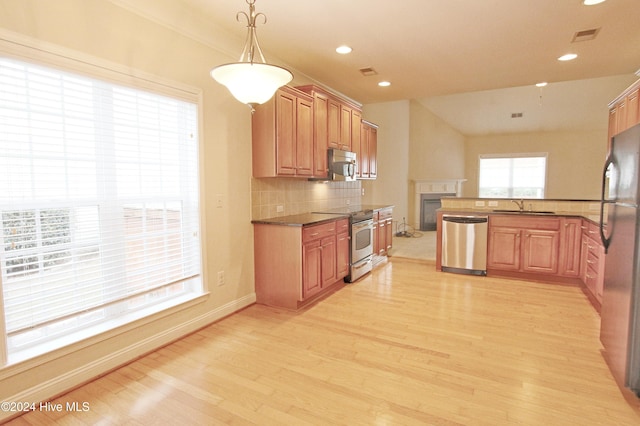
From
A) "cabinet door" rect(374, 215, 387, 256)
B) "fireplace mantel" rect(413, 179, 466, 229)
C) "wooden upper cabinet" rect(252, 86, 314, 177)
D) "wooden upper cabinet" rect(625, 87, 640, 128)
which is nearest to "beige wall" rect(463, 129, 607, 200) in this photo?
"fireplace mantel" rect(413, 179, 466, 229)

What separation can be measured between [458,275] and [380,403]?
3273mm

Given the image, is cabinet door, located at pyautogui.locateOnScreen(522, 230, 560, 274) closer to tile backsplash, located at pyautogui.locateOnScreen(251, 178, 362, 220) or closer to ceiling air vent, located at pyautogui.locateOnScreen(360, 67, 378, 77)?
tile backsplash, located at pyautogui.locateOnScreen(251, 178, 362, 220)

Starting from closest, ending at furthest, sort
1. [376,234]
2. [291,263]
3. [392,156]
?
[291,263]
[376,234]
[392,156]

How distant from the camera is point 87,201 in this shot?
2.24 metres

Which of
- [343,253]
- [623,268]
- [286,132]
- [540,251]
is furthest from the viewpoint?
[540,251]

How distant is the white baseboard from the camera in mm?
1987

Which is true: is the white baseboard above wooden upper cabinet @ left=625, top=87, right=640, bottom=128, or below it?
below

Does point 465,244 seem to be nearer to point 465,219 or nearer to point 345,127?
A: point 465,219

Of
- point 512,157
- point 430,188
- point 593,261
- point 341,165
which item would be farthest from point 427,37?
point 512,157

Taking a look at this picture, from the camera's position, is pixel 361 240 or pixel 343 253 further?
pixel 361 240

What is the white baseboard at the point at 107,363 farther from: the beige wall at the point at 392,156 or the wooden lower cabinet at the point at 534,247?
the beige wall at the point at 392,156

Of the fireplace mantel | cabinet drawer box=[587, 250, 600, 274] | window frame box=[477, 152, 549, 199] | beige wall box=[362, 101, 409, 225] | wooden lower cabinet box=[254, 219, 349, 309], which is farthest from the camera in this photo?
window frame box=[477, 152, 549, 199]

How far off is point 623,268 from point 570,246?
2.45 m

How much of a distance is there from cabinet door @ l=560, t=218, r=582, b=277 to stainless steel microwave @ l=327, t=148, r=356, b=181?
9.27 ft
